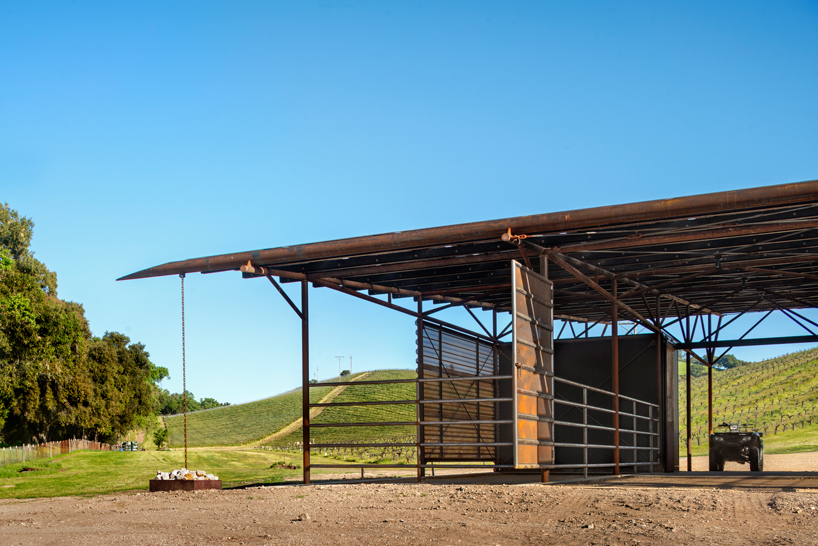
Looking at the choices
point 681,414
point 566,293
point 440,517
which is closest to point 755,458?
point 566,293

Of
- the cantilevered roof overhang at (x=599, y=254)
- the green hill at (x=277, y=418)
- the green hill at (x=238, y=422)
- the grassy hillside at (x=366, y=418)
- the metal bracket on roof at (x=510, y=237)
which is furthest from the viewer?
the green hill at (x=238, y=422)

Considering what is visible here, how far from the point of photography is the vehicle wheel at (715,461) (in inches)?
881

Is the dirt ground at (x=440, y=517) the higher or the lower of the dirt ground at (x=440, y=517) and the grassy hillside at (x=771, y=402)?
the higher

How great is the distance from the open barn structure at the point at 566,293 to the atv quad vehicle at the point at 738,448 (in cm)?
225

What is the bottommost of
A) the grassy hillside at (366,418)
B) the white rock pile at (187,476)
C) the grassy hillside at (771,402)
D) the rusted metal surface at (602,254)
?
the grassy hillside at (366,418)

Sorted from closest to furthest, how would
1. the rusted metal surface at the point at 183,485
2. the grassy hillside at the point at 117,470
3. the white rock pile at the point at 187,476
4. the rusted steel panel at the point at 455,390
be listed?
1. the rusted metal surface at the point at 183,485
2. the white rock pile at the point at 187,476
3. the rusted steel panel at the point at 455,390
4. the grassy hillside at the point at 117,470

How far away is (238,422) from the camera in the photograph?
335 feet

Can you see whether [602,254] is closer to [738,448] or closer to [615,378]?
[615,378]

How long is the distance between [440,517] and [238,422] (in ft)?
321

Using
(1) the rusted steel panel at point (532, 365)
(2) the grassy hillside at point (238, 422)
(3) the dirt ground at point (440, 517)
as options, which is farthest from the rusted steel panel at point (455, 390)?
(2) the grassy hillside at point (238, 422)

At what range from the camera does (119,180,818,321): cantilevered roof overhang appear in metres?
11.4

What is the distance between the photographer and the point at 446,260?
48.1 feet

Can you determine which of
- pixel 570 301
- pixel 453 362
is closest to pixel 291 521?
pixel 453 362

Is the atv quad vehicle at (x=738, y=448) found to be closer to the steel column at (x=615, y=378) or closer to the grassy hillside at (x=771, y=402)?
the steel column at (x=615, y=378)
